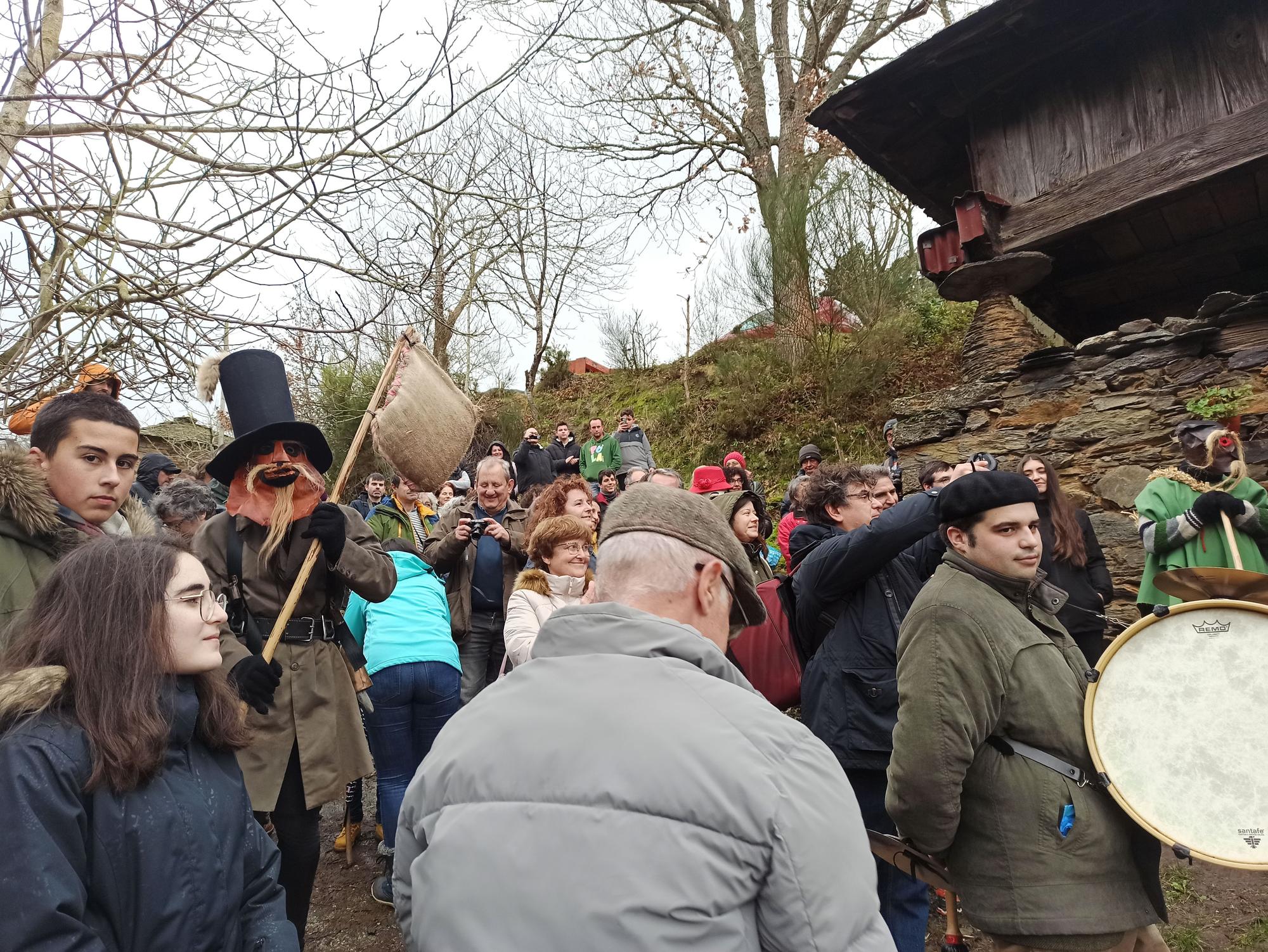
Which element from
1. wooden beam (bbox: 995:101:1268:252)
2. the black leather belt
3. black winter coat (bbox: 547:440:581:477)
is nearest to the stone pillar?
wooden beam (bbox: 995:101:1268:252)

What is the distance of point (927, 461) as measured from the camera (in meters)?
7.14

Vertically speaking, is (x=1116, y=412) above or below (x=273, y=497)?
below

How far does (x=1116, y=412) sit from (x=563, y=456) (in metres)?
7.94

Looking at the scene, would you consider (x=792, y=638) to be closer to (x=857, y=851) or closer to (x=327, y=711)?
(x=327, y=711)

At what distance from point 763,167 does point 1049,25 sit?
9.91 meters

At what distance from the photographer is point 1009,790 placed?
7.09 feet

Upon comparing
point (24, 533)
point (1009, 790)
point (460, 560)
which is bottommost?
point (1009, 790)

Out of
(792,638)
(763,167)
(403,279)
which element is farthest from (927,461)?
(763,167)

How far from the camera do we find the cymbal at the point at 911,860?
2.39 m

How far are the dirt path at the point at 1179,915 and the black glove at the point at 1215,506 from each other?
5.78ft

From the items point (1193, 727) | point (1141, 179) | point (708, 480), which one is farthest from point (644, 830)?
point (1141, 179)

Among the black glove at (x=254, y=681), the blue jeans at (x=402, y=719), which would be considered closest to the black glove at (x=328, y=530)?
the black glove at (x=254, y=681)

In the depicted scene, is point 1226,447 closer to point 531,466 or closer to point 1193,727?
point 1193,727

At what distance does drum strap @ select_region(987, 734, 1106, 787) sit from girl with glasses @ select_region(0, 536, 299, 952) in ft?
6.41
